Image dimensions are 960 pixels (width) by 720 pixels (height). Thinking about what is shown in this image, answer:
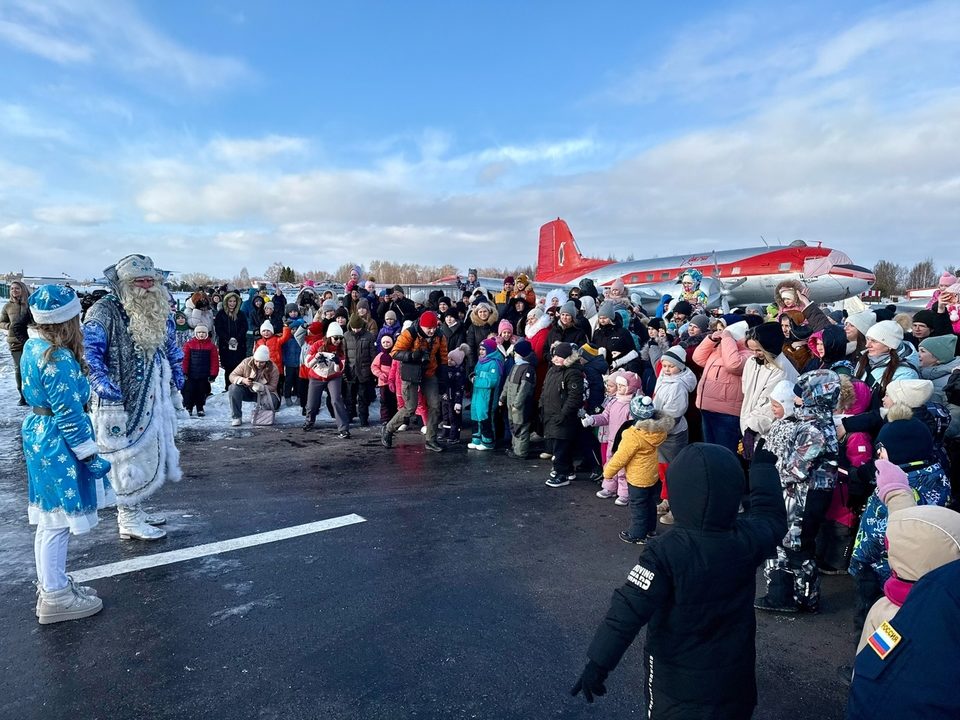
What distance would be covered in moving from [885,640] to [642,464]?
3227 millimetres

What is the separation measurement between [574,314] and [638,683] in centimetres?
552

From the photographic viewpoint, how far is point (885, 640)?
1.66 meters

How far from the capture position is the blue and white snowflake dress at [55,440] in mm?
3504

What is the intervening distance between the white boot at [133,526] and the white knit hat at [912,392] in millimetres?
5579

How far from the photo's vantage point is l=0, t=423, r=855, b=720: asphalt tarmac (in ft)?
9.53

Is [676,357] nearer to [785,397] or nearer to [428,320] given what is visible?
[785,397]

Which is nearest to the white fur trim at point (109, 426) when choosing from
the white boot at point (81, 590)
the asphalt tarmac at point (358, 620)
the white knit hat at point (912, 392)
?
the asphalt tarmac at point (358, 620)

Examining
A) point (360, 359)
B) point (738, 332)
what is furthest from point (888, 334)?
point (360, 359)

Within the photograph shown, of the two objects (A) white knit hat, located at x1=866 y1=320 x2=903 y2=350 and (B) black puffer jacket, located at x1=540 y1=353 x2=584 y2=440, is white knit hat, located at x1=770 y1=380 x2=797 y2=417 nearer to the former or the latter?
(A) white knit hat, located at x1=866 y1=320 x2=903 y2=350

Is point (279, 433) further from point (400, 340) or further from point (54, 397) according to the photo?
point (54, 397)

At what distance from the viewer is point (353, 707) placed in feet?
9.27

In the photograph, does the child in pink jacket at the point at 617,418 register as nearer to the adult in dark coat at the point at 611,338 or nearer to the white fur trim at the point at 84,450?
the adult in dark coat at the point at 611,338

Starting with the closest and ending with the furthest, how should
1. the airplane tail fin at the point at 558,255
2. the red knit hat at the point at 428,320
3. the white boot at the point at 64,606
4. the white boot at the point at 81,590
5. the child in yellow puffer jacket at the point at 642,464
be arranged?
1. the white boot at the point at 64,606
2. the white boot at the point at 81,590
3. the child in yellow puffer jacket at the point at 642,464
4. the red knit hat at the point at 428,320
5. the airplane tail fin at the point at 558,255

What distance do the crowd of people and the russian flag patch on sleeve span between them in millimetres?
26
